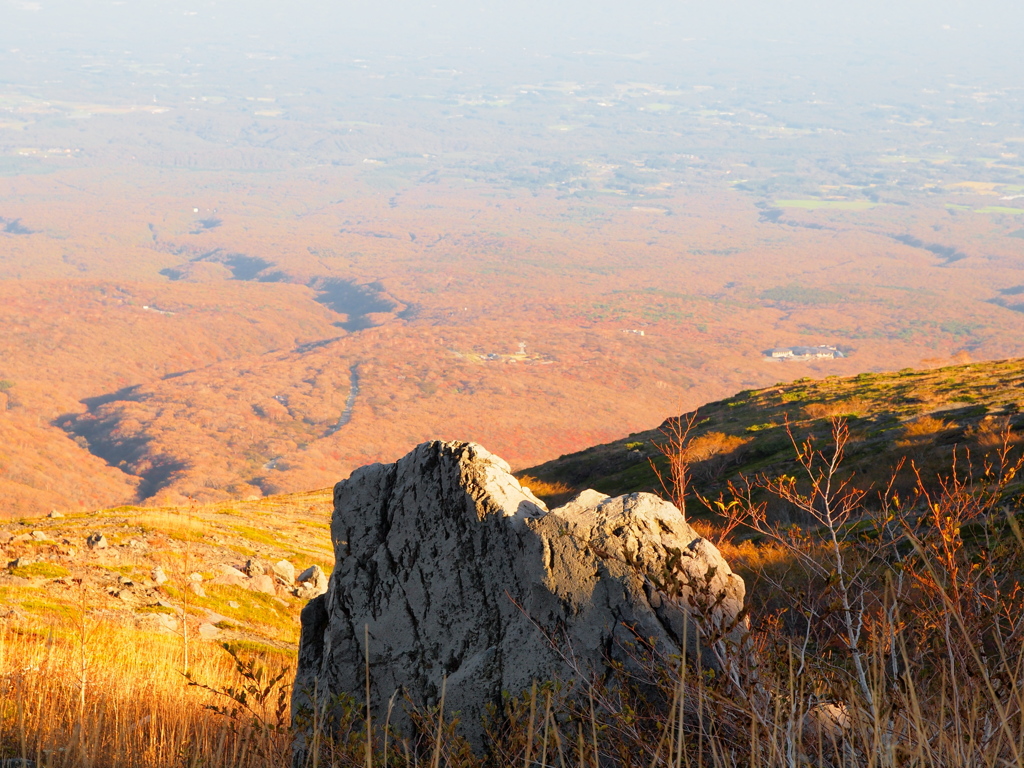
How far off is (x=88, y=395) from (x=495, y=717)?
488ft

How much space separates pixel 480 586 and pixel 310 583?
13081mm

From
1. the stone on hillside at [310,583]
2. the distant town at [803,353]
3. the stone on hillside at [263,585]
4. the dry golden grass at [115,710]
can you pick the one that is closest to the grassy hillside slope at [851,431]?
the stone on hillside at [310,583]

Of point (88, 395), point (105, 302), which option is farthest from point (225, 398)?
point (105, 302)

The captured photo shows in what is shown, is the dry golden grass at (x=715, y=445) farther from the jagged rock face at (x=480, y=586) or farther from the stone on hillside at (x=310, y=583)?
the jagged rock face at (x=480, y=586)

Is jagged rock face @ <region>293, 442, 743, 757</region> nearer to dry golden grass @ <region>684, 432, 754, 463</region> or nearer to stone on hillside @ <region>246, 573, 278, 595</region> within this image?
stone on hillside @ <region>246, 573, 278, 595</region>

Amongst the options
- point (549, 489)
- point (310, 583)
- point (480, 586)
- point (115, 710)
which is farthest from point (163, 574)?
point (549, 489)

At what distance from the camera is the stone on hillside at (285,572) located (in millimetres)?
18875

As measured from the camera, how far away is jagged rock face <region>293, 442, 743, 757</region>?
6.03 meters

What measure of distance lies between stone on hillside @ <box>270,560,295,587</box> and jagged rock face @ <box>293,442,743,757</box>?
37.7ft

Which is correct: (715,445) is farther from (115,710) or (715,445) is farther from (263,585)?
(115,710)

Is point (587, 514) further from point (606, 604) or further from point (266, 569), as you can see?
point (266, 569)

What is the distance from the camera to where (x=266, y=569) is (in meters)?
19.0

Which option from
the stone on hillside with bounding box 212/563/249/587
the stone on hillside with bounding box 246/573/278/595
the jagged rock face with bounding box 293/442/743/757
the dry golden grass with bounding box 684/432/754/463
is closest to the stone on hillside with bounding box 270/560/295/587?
the stone on hillside with bounding box 246/573/278/595

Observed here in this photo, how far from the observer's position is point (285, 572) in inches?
751
